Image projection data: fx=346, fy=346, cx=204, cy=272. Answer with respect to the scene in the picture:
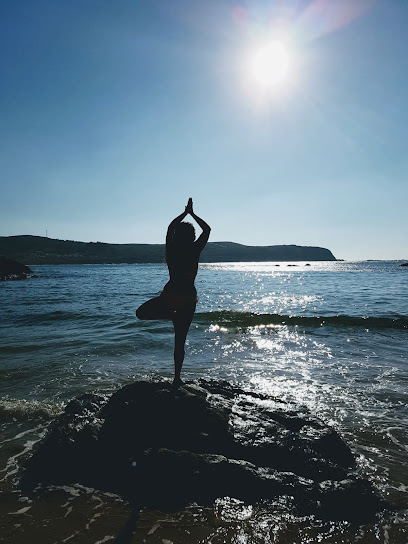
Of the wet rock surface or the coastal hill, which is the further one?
the coastal hill

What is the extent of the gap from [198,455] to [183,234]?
3.09 metres

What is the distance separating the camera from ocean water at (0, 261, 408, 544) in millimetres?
3484

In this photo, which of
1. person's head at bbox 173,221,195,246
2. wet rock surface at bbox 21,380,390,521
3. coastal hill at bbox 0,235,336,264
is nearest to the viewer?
wet rock surface at bbox 21,380,390,521

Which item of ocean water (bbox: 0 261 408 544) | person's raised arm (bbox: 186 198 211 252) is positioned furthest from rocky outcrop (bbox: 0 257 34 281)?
person's raised arm (bbox: 186 198 211 252)

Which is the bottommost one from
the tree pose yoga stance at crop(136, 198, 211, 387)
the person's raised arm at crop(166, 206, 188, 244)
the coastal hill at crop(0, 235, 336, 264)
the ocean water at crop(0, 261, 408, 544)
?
the ocean water at crop(0, 261, 408, 544)

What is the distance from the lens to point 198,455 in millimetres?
4273

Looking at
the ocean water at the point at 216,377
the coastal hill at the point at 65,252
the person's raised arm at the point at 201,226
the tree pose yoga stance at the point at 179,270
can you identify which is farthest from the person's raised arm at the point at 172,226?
the coastal hill at the point at 65,252

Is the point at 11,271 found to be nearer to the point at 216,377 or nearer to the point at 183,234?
the point at 216,377

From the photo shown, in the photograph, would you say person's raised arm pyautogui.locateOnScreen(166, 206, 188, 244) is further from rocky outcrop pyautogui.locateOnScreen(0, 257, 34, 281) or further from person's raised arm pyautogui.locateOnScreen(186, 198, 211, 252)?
rocky outcrop pyautogui.locateOnScreen(0, 257, 34, 281)

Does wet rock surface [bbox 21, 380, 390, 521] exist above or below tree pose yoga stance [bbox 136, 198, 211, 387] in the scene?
below

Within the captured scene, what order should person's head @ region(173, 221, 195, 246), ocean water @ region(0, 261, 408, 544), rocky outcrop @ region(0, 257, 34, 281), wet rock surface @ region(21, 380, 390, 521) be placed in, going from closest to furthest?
1. ocean water @ region(0, 261, 408, 544)
2. wet rock surface @ region(21, 380, 390, 521)
3. person's head @ region(173, 221, 195, 246)
4. rocky outcrop @ region(0, 257, 34, 281)

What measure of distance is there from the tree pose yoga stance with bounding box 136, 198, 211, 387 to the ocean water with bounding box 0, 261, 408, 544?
7.11ft

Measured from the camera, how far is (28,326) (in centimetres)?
1648

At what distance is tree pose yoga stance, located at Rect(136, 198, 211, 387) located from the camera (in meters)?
5.45
